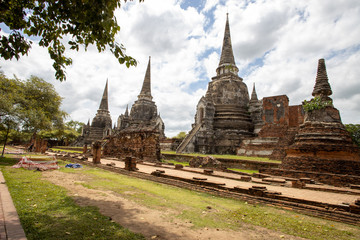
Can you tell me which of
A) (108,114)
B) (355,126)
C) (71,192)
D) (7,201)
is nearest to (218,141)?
(355,126)

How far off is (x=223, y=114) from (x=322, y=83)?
46.2 ft

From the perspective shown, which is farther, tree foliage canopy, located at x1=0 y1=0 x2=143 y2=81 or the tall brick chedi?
the tall brick chedi

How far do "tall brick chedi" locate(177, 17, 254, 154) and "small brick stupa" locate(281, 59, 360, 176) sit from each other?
1086 cm

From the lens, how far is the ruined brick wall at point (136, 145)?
16.0 metres

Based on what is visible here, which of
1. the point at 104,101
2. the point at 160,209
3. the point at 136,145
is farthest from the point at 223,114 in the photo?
the point at 104,101

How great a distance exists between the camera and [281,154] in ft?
50.3

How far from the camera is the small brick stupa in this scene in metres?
9.37

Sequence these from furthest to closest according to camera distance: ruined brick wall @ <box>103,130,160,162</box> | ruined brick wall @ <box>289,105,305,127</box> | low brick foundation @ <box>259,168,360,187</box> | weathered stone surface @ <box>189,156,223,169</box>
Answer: ruined brick wall @ <box>289,105,305,127</box>
ruined brick wall @ <box>103,130,160,162</box>
weathered stone surface @ <box>189,156,223,169</box>
low brick foundation @ <box>259,168,360,187</box>

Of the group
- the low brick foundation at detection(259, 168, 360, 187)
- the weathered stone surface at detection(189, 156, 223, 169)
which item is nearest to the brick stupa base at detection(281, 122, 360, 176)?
the low brick foundation at detection(259, 168, 360, 187)

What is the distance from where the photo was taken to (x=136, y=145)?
17438 millimetres

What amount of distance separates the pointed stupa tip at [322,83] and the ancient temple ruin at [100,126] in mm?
39278

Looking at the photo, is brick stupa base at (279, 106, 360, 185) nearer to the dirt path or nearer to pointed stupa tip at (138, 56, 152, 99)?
the dirt path

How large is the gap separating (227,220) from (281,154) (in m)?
13.3

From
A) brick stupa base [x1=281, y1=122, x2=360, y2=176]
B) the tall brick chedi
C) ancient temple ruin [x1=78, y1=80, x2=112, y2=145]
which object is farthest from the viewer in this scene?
ancient temple ruin [x1=78, y1=80, x2=112, y2=145]
